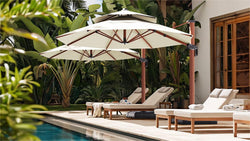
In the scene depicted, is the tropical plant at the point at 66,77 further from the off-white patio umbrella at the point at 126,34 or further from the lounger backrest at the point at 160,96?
the lounger backrest at the point at 160,96

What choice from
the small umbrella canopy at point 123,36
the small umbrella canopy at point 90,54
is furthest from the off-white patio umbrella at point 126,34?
the small umbrella canopy at point 90,54

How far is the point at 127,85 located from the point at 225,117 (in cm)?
1016

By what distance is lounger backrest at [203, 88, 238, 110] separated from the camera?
901 centimetres

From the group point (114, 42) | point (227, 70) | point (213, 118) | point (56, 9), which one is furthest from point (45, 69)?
point (56, 9)

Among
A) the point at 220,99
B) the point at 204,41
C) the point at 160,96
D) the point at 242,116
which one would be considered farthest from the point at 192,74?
the point at 204,41

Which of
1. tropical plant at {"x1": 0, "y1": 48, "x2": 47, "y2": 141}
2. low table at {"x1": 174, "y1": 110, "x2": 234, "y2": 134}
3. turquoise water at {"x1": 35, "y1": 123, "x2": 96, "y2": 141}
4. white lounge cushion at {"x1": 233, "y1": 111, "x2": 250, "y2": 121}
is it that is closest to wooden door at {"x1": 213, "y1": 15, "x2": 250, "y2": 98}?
low table at {"x1": 174, "y1": 110, "x2": 234, "y2": 134}

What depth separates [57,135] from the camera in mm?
9289

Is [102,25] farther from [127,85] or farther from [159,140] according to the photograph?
[127,85]

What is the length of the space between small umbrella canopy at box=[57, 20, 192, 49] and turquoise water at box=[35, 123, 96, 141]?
220 cm

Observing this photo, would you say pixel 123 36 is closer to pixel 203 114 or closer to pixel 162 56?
pixel 203 114

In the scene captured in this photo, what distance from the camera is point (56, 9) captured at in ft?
7.75

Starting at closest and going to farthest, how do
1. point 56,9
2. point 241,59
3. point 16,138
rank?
point 16,138
point 56,9
point 241,59

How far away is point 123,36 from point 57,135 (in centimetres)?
349

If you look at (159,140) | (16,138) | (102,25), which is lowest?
(159,140)
